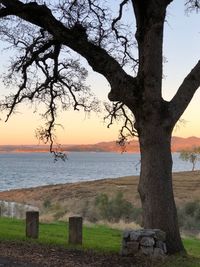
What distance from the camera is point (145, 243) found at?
1067cm

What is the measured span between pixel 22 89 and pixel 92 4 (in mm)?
2877

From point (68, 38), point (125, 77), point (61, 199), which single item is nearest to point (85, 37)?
point (68, 38)

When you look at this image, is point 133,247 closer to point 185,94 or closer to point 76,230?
point 76,230

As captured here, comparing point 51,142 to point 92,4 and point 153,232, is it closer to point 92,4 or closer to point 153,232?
point 92,4

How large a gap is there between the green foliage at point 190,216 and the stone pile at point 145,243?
21.8m

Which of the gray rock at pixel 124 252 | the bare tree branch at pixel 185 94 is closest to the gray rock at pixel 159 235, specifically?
the gray rock at pixel 124 252

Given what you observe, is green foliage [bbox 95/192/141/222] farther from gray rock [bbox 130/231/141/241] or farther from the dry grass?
gray rock [bbox 130/231/141/241]

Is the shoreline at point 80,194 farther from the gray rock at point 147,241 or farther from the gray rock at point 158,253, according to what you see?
the gray rock at point 147,241

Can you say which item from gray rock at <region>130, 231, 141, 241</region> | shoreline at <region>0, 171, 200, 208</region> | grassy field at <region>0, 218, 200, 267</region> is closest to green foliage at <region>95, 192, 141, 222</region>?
shoreline at <region>0, 171, 200, 208</region>

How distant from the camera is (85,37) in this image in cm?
1212

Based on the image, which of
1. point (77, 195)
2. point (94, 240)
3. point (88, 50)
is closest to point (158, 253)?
point (88, 50)

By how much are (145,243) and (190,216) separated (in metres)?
26.5

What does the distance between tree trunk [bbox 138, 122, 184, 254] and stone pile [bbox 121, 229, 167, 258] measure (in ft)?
1.75

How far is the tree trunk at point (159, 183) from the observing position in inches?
447
